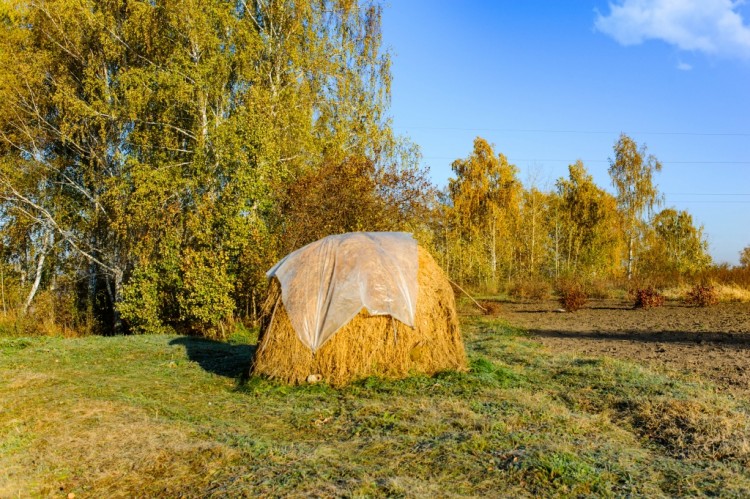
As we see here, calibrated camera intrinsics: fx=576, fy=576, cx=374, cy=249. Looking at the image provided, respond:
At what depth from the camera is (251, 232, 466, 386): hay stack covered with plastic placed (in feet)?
27.5

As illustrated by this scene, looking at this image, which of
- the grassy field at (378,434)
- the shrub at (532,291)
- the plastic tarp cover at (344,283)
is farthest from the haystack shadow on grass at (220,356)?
the shrub at (532,291)

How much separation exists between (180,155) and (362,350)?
44.9ft

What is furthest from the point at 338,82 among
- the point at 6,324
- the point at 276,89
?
the point at 6,324

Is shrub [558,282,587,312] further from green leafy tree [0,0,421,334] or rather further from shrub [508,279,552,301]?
green leafy tree [0,0,421,334]

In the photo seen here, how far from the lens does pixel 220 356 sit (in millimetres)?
11242

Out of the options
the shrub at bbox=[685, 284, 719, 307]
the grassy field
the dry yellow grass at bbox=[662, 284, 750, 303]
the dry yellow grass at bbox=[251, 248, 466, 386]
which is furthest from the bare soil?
the dry yellow grass at bbox=[251, 248, 466, 386]

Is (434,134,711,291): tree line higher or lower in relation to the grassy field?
higher

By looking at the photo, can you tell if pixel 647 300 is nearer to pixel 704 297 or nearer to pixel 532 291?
pixel 704 297

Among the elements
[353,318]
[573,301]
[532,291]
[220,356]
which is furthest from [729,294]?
[220,356]

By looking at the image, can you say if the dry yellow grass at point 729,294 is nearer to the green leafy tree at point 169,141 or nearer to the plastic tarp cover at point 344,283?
the green leafy tree at point 169,141

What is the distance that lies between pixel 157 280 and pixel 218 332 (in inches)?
94.5

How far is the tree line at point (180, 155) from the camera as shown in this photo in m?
15.8

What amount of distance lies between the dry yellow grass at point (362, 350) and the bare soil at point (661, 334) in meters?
3.95

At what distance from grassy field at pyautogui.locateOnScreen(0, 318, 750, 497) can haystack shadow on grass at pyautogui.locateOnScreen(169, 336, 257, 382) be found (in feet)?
0.77
